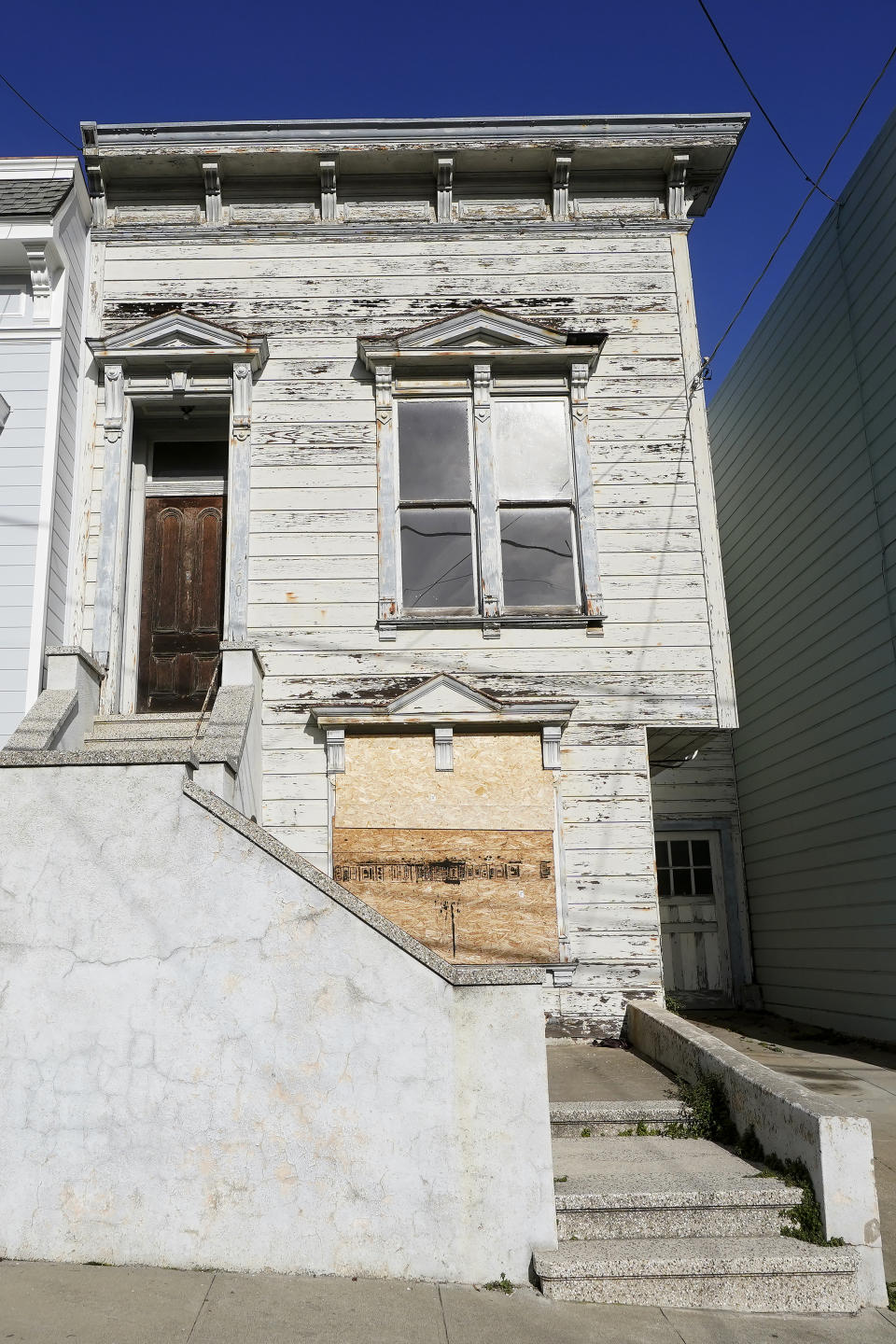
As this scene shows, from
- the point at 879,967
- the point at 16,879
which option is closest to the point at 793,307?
the point at 879,967

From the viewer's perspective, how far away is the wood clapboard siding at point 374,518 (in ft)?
26.9

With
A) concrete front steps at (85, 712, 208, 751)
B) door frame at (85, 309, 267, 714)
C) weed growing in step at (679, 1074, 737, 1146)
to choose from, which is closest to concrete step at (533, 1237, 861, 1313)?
weed growing in step at (679, 1074, 737, 1146)

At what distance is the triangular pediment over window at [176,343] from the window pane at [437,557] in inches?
81.8

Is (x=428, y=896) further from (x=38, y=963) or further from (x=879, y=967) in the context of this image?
(x=879, y=967)

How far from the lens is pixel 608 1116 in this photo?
570 centimetres

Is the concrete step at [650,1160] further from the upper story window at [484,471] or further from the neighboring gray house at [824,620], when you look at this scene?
the neighboring gray house at [824,620]

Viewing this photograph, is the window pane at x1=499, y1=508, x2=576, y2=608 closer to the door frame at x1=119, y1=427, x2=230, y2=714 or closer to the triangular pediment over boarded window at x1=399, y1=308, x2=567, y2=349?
the triangular pediment over boarded window at x1=399, y1=308, x2=567, y2=349

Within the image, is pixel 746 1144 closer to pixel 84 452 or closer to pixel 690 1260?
pixel 690 1260

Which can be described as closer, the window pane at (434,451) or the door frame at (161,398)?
the door frame at (161,398)

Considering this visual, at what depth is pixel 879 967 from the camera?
33.9 ft

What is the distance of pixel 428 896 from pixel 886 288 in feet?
25.4

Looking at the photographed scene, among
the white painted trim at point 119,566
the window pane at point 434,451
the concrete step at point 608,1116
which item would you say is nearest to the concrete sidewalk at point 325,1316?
the concrete step at point 608,1116

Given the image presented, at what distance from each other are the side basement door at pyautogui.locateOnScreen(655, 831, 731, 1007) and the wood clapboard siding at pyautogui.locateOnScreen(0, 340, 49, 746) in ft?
28.9

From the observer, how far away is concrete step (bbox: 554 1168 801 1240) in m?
4.58
